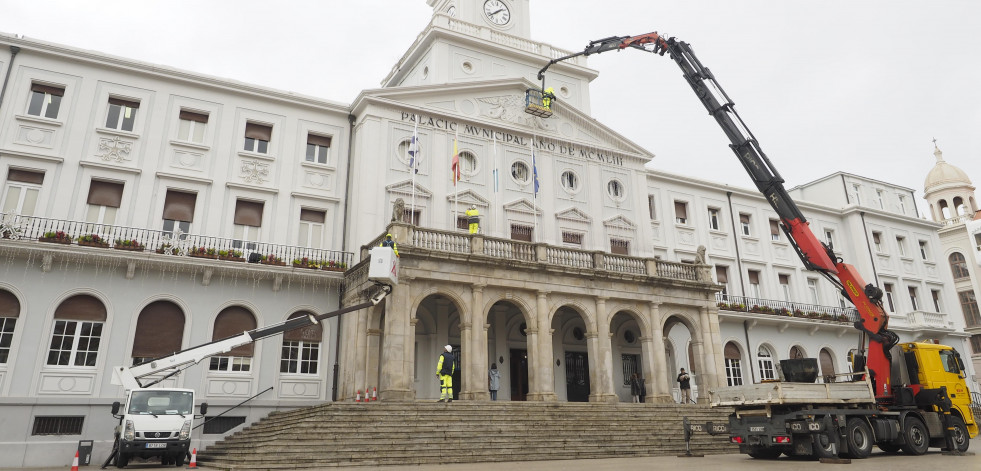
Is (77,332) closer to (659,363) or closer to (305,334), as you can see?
(305,334)

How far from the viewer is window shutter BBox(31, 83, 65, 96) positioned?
2080 cm

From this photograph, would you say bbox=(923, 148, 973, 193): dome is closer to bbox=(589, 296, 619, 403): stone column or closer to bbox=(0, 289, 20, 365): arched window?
bbox=(589, 296, 619, 403): stone column

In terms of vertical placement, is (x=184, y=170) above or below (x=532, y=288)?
above

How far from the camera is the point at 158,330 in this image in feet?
65.6

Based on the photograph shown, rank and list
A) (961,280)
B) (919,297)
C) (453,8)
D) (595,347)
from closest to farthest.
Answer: (595,347) → (453,8) → (919,297) → (961,280)

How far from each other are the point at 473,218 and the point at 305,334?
290 inches

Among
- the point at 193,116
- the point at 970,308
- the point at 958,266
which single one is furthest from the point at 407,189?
the point at 958,266

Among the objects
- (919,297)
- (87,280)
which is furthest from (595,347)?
(919,297)

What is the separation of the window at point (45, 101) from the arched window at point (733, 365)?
28.8m

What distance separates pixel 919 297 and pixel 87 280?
141 feet

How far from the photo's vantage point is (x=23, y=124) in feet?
66.3

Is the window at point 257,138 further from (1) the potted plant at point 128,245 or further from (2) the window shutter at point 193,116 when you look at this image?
(1) the potted plant at point 128,245

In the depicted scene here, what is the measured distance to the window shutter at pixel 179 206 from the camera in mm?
21406

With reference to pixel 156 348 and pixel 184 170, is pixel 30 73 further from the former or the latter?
pixel 156 348
